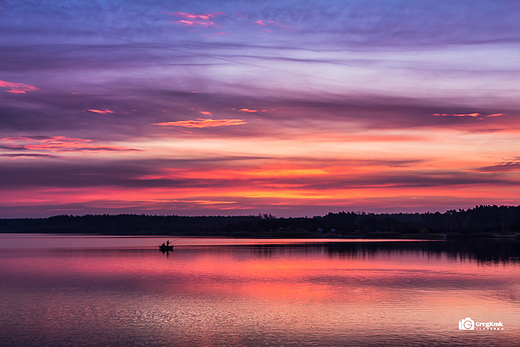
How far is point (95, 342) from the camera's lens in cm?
2397

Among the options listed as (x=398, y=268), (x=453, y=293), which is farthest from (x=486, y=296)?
(x=398, y=268)

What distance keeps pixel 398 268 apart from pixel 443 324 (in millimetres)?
35590

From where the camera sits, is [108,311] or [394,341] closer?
[394,341]

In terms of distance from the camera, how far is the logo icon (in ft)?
88.1

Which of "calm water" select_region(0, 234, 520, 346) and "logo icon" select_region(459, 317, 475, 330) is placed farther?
"logo icon" select_region(459, 317, 475, 330)

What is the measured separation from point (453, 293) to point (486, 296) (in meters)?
2.55

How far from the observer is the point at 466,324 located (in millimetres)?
27609

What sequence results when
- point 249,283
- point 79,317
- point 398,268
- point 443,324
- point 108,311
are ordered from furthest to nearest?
1. point 398,268
2. point 249,283
3. point 108,311
4. point 79,317
5. point 443,324

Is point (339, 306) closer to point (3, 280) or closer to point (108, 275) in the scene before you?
point (108, 275)

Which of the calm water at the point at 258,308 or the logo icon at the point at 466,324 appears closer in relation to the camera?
the calm water at the point at 258,308

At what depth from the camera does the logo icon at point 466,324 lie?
26859 mm

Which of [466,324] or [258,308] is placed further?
[258,308]

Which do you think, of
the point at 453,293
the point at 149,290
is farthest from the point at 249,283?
the point at 453,293

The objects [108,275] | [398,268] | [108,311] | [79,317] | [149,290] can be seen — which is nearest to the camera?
[79,317]
